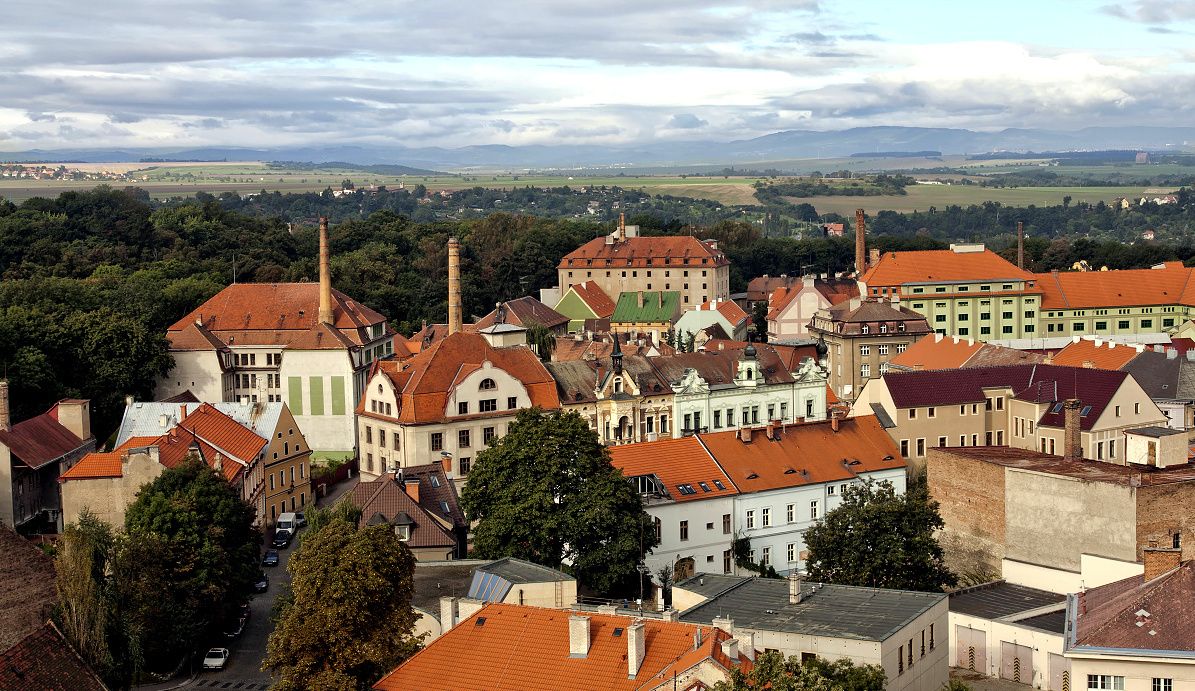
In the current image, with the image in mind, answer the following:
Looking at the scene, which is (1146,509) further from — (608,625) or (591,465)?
(608,625)

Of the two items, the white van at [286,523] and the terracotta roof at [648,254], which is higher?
the terracotta roof at [648,254]

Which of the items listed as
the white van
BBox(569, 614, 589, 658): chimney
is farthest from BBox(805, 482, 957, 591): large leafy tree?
the white van

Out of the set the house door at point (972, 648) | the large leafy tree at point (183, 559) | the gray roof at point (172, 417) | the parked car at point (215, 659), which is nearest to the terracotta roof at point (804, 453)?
the house door at point (972, 648)

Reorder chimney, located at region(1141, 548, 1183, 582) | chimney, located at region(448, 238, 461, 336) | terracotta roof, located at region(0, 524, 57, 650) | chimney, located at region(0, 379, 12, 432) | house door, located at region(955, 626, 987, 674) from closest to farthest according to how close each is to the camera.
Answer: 1. chimney, located at region(1141, 548, 1183, 582)
2. terracotta roof, located at region(0, 524, 57, 650)
3. house door, located at region(955, 626, 987, 674)
4. chimney, located at region(0, 379, 12, 432)
5. chimney, located at region(448, 238, 461, 336)

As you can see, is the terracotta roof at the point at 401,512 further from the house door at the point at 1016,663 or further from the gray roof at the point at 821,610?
the house door at the point at 1016,663

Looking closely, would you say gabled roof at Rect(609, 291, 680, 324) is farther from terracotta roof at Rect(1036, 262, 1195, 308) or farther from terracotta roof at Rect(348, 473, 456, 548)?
terracotta roof at Rect(348, 473, 456, 548)

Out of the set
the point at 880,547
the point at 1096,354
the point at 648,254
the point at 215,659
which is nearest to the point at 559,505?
the point at 880,547
